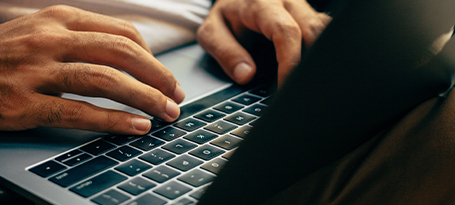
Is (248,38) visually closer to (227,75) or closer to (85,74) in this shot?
(227,75)

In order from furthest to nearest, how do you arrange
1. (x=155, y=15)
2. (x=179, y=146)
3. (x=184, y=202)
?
(x=155, y=15) < (x=179, y=146) < (x=184, y=202)

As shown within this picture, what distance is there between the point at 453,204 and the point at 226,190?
30 centimetres

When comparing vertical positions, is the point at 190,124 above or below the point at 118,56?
below

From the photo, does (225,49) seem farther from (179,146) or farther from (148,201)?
(148,201)

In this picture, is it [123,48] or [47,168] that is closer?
[47,168]

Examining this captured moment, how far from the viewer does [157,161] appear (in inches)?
17.3

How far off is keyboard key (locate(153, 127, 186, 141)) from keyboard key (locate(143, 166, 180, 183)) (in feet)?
0.25

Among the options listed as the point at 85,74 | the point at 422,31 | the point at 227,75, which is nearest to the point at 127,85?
the point at 85,74

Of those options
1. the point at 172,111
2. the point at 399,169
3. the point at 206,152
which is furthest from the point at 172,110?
the point at 399,169

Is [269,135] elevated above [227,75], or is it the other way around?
[269,135]

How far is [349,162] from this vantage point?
1.50 feet

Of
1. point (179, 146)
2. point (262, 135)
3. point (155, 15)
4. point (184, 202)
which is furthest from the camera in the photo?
point (155, 15)

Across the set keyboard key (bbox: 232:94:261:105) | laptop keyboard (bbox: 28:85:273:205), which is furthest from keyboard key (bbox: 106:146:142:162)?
keyboard key (bbox: 232:94:261:105)

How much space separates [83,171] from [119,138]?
0.09 meters
